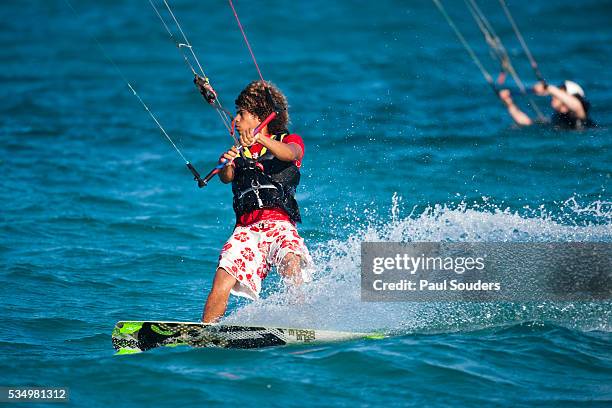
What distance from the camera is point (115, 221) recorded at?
399 inches

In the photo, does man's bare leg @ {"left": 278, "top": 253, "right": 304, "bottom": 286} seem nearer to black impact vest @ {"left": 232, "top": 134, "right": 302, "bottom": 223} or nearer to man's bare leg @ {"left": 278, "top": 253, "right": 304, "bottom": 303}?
man's bare leg @ {"left": 278, "top": 253, "right": 304, "bottom": 303}

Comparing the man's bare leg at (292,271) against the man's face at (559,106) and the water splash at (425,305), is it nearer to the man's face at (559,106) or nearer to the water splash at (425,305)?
the water splash at (425,305)

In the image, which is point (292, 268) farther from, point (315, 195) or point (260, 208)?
point (315, 195)

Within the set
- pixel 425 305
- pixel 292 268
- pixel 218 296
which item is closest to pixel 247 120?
pixel 292 268

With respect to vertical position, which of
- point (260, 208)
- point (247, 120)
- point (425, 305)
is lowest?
point (425, 305)

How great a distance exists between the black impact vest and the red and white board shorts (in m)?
0.14

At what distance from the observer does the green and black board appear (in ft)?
18.7

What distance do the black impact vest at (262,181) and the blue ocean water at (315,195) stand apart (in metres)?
0.74

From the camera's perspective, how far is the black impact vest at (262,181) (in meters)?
6.05

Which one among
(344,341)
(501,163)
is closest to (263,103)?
(344,341)

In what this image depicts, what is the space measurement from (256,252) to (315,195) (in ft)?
14.5

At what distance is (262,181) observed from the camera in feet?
19.9

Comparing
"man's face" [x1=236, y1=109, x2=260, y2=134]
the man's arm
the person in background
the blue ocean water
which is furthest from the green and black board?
the person in background

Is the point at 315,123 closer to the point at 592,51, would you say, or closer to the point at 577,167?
the point at 577,167
